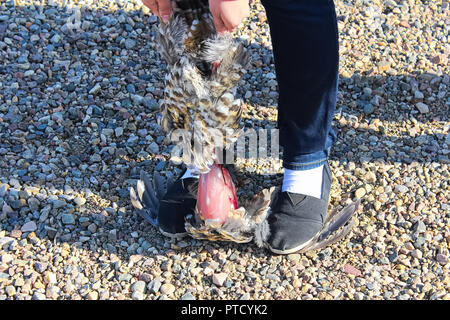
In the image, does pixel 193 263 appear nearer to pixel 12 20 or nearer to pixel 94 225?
pixel 94 225

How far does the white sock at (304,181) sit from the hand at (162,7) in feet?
2.84

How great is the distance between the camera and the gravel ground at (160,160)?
2383 mm

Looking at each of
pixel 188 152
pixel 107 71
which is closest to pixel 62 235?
pixel 188 152

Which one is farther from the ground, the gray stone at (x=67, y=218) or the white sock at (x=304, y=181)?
the white sock at (x=304, y=181)

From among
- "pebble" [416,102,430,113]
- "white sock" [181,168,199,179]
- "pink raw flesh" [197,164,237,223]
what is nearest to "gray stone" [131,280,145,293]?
"pink raw flesh" [197,164,237,223]

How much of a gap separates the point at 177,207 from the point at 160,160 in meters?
0.48

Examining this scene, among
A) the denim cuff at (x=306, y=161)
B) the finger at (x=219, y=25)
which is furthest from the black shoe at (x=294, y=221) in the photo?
the finger at (x=219, y=25)

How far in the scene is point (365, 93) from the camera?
325 centimetres

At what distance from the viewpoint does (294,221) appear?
242cm

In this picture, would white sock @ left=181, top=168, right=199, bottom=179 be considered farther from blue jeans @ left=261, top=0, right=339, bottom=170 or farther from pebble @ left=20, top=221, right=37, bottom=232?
pebble @ left=20, top=221, right=37, bottom=232

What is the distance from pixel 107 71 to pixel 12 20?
853mm

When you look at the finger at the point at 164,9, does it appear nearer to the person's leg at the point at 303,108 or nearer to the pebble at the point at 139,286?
the person's leg at the point at 303,108

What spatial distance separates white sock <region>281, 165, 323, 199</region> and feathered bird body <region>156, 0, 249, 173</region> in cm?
43

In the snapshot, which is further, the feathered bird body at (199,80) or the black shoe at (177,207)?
the black shoe at (177,207)
